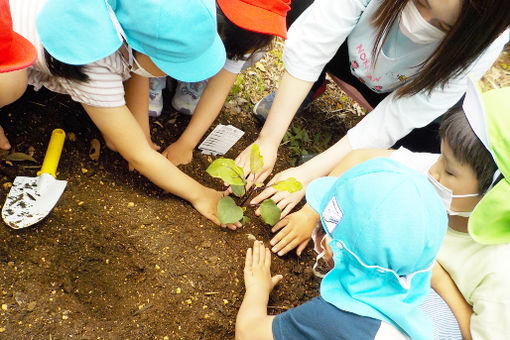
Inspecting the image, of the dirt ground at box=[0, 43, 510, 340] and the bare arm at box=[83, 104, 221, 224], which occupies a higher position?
the bare arm at box=[83, 104, 221, 224]

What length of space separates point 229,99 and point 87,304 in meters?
1.08

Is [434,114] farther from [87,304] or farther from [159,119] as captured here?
[87,304]

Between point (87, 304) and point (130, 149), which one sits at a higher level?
point (130, 149)

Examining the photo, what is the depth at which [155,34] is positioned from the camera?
0.93 meters

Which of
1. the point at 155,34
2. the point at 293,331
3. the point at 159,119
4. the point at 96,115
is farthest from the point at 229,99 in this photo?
the point at 293,331

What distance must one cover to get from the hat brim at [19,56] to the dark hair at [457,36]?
101 centimetres

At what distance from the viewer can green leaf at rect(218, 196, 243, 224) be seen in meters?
1.25

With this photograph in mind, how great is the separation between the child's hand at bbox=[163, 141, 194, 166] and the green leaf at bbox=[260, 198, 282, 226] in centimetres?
37

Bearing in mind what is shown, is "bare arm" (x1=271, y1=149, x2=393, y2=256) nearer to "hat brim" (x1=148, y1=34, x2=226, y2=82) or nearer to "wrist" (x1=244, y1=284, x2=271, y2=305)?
"wrist" (x1=244, y1=284, x2=271, y2=305)

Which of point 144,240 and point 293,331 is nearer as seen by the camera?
point 293,331

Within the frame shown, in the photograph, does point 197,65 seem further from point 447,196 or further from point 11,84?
point 447,196

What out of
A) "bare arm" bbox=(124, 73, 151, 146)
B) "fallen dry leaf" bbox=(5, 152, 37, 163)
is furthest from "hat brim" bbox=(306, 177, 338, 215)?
"fallen dry leaf" bbox=(5, 152, 37, 163)

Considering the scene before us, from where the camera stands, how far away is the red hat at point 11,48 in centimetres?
90

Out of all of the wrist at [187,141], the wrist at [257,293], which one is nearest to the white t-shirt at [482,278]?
the wrist at [257,293]
